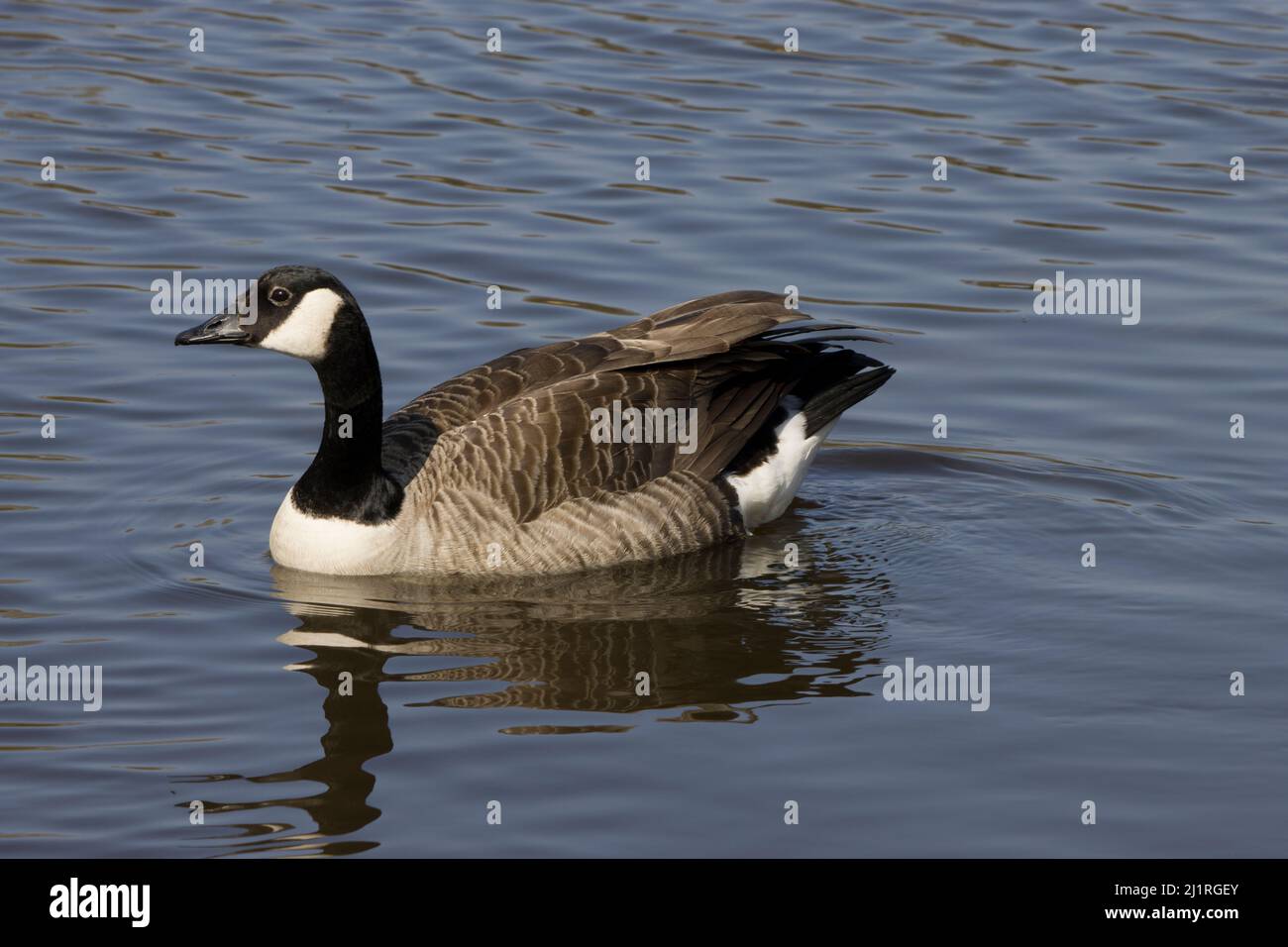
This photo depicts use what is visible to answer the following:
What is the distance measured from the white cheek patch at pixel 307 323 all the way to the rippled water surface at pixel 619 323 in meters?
1.28

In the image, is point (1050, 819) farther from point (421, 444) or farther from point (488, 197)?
point (488, 197)

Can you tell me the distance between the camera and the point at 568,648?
9.36 meters

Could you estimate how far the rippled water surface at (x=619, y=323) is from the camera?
7.99 metres

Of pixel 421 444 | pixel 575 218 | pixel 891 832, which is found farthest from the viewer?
pixel 575 218

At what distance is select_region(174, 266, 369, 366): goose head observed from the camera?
995 cm

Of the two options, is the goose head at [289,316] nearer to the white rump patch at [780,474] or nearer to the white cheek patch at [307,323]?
the white cheek patch at [307,323]

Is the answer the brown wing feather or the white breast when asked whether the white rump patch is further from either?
the white breast

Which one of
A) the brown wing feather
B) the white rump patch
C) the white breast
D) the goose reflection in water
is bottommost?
the goose reflection in water

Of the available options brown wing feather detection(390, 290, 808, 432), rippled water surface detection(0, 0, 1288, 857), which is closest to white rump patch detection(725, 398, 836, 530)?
rippled water surface detection(0, 0, 1288, 857)

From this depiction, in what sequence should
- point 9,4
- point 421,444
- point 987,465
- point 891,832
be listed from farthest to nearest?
point 9,4 → point 987,465 → point 421,444 → point 891,832

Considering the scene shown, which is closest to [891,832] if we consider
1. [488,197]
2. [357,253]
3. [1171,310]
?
[1171,310]

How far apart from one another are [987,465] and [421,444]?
357cm

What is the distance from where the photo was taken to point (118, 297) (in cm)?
1388

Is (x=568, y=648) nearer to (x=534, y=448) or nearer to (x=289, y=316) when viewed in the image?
(x=534, y=448)
